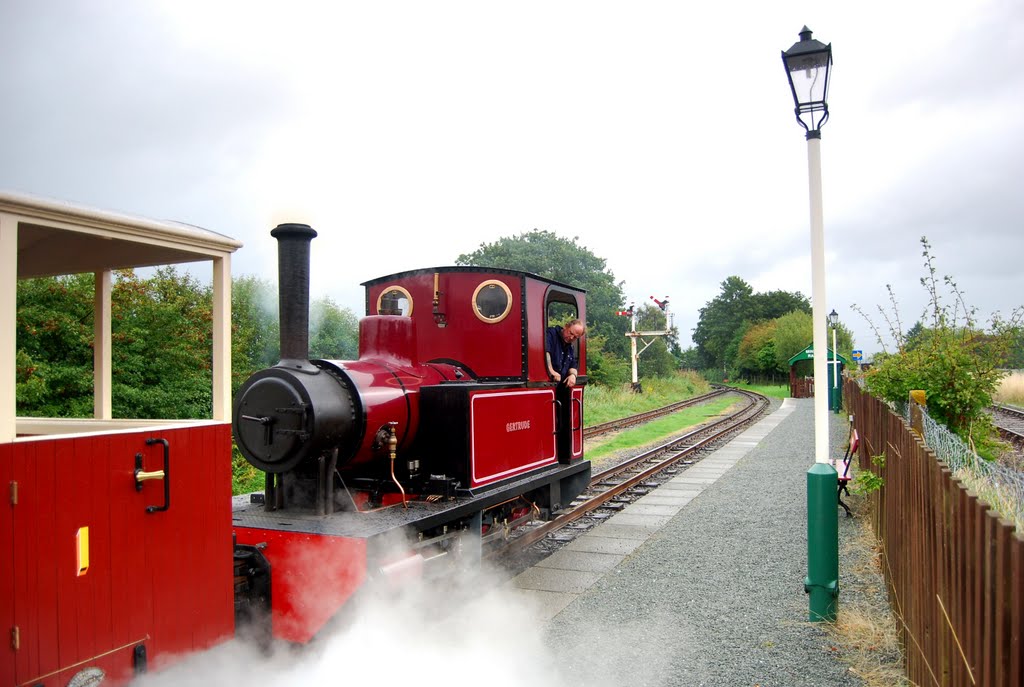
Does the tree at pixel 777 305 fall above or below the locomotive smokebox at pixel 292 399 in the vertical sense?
above

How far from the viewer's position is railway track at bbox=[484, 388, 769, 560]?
722cm

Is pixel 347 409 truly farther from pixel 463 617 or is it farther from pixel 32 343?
pixel 32 343

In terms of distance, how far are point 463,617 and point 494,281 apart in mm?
2793

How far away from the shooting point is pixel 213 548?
3.62 meters

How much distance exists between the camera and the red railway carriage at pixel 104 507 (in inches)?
104

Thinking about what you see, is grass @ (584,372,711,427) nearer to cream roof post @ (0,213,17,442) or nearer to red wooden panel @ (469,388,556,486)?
red wooden panel @ (469,388,556,486)

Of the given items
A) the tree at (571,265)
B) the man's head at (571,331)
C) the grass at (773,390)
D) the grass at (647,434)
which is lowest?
the grass at (773,390)

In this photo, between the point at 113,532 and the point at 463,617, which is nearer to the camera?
the point at 113,532

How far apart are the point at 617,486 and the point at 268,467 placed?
596 centimetres

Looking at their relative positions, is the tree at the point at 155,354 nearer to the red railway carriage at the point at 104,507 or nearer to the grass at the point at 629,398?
the red railway carriage at the point at 104,507

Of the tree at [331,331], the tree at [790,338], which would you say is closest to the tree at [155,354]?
the tree at [331,331]

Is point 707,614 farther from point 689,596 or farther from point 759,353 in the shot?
point 759,353

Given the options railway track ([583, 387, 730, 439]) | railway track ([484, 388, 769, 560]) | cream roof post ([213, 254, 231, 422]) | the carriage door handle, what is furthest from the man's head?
railway track ([583, 387, 730, 439])

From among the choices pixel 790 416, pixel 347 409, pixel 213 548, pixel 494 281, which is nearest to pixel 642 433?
pixel 790 416
